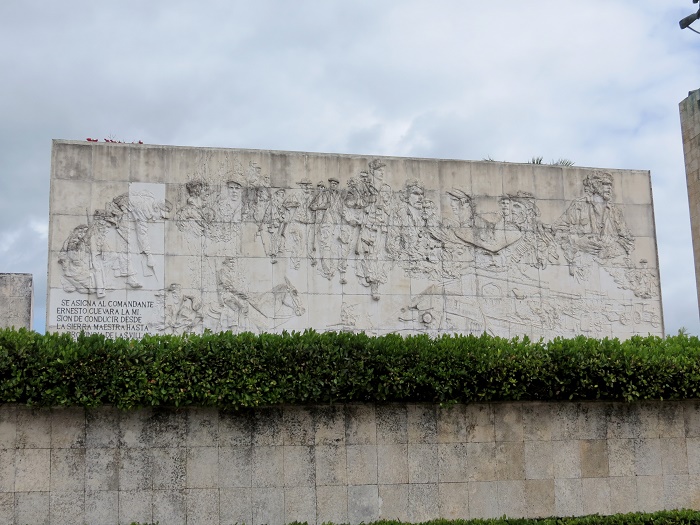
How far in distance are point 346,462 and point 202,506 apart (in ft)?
4.99

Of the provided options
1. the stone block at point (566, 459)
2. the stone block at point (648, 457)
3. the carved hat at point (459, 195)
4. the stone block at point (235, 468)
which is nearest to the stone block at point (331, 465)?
the stone block at point (235, 468)

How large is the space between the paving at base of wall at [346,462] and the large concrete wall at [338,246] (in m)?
5.29

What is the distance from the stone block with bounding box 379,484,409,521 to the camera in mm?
9445

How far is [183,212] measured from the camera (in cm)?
1486

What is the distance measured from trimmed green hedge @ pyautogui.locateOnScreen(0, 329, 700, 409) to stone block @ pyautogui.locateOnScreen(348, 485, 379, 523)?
3.07 ft

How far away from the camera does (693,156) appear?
580 inches

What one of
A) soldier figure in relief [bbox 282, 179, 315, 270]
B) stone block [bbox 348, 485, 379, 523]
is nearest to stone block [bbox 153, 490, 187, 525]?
stone block [bbox 348, 485, 379, 523]

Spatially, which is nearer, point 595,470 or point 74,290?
point 595,470

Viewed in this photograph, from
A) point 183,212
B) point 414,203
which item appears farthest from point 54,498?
point 414,203

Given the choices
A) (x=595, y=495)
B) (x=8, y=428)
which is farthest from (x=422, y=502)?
(x=8, y=428)

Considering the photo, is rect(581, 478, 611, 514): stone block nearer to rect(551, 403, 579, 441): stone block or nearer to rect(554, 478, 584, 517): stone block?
rect(554, 478, 584, 517): stone block

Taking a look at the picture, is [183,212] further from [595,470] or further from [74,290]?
[595,470]

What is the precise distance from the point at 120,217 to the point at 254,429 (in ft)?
21.1

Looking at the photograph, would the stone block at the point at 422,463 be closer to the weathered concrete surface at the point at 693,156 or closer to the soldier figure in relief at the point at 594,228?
the weathered concrete surface at the point at 693,156
